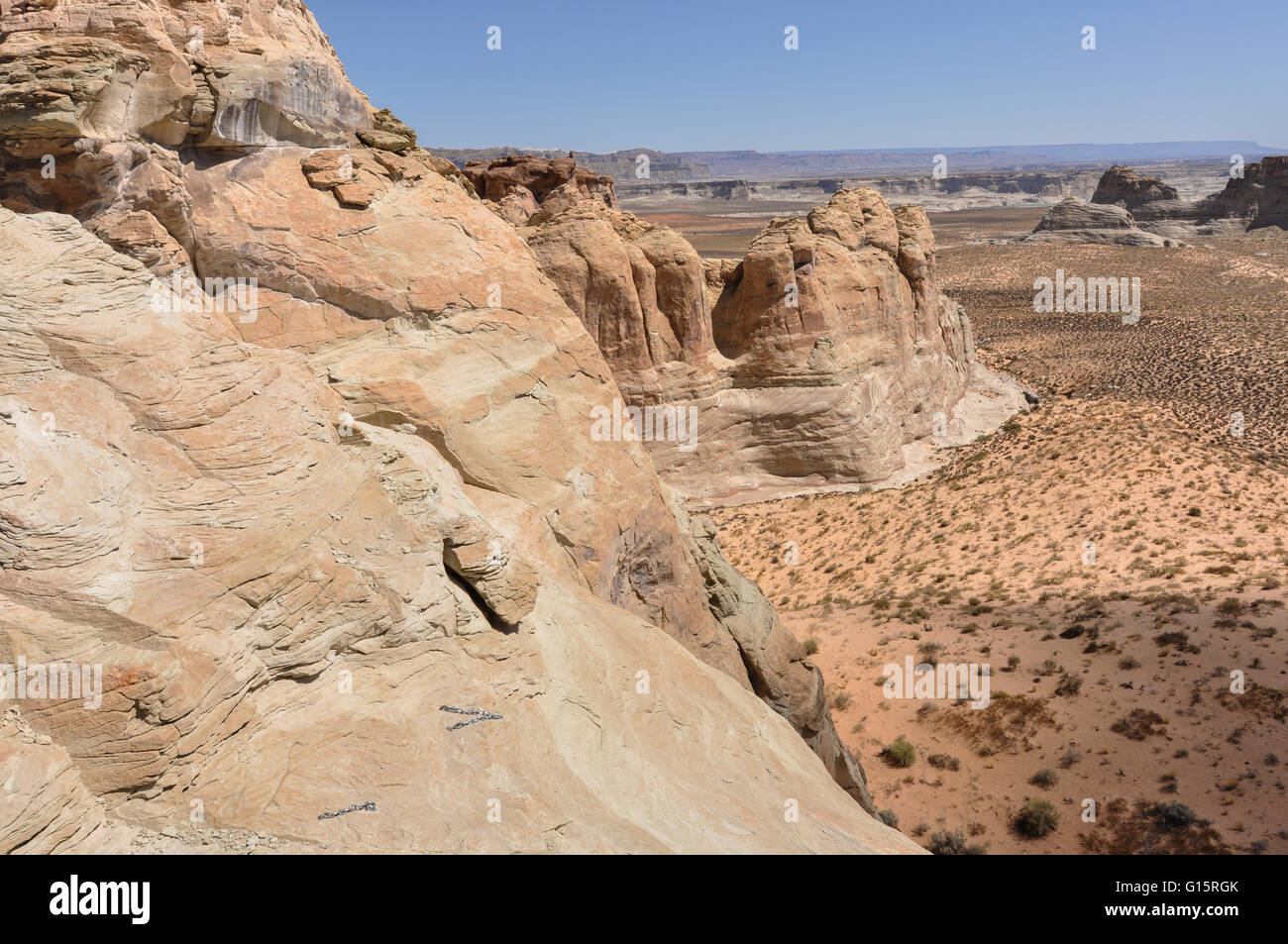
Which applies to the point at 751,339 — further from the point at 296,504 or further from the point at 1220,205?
the point at 1220,205

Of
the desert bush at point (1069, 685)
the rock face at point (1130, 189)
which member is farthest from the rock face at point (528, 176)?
the rock face at point (1130, 189)

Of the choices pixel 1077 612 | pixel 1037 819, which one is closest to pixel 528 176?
pixel 1077 612

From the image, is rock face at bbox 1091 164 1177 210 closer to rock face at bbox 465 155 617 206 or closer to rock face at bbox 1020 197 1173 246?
rock face at bbox 1020 197 1173 246

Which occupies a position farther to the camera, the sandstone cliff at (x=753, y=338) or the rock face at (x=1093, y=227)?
the rock face at (x=1093, y=227)

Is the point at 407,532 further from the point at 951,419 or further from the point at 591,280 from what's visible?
the point at 951,419

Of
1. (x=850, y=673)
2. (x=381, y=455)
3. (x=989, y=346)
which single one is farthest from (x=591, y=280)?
(x=989, y=346)

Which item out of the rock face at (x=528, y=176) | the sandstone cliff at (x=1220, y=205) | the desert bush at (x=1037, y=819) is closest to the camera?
the desert bush at (x=1037, y=819)

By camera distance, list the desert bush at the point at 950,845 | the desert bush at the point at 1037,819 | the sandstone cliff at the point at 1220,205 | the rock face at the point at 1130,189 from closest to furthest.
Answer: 1. the desert bush at the point at 950,845
2. the desert bush at the point at 1037,819
3. the sandstone cliff at the point at 1220,205
4. the rock face at the point at 1130,189

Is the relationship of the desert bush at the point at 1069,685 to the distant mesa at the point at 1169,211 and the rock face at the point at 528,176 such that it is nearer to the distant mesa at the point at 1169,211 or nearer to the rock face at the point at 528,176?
the rock face at the point at 528,176

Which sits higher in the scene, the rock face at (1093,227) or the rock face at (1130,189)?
the rock face at (1130,189)
